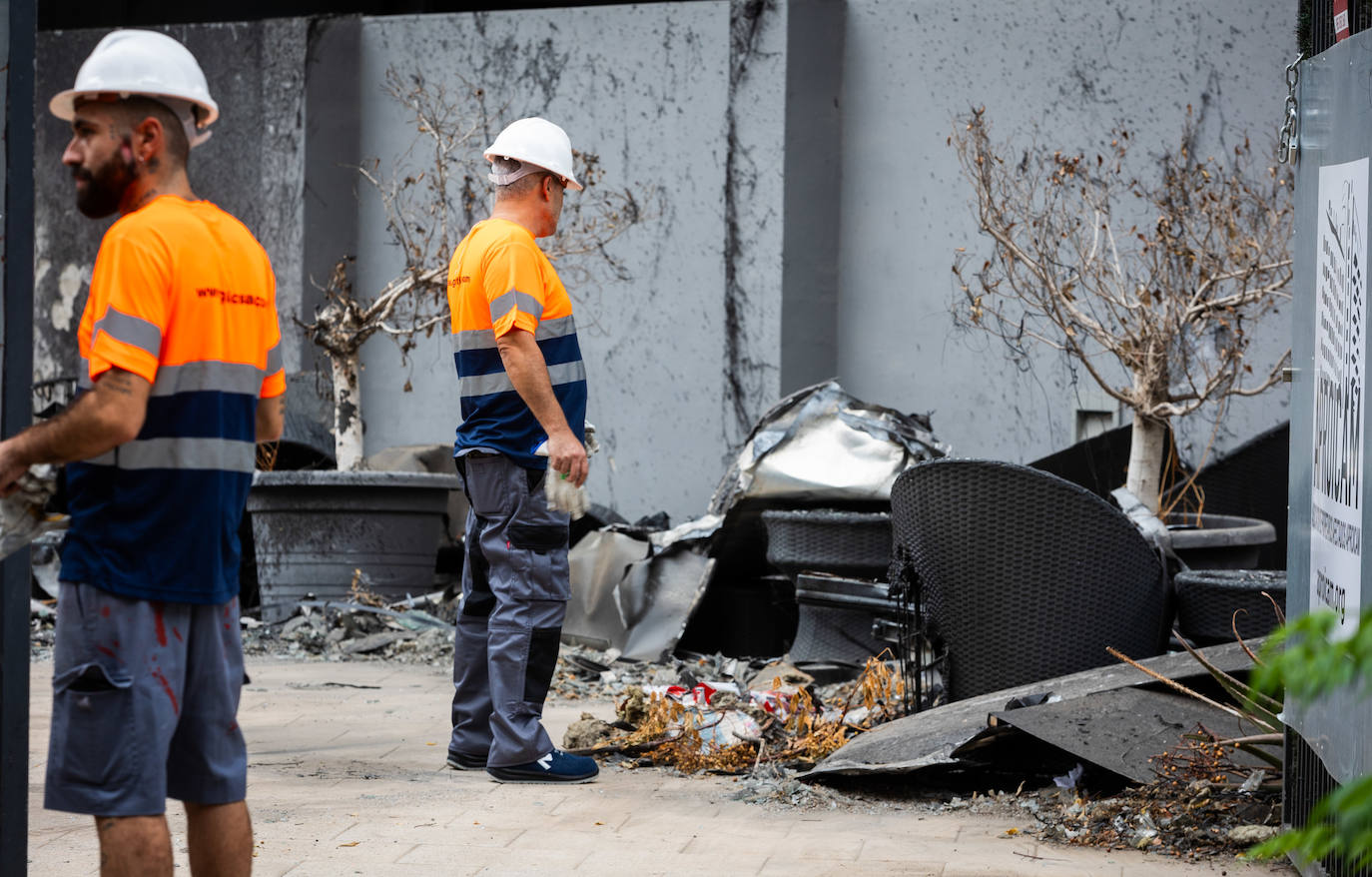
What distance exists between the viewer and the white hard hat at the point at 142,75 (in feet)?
8.50

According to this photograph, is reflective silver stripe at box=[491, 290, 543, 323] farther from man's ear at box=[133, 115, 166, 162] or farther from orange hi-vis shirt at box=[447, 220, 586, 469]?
man's ear at box=[133, 115, 166, 162]

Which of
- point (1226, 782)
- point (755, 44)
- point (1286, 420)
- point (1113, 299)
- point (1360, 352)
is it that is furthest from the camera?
point (755, 44)

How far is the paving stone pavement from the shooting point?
3783 millimetres

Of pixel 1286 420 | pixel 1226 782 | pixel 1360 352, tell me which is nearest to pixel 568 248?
pixel 1286 420

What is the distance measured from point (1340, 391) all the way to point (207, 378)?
2.19 metres

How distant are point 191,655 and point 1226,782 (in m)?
2.80

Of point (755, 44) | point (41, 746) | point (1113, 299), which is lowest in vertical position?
point (41, 746)

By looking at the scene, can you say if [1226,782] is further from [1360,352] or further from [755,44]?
[755,44]

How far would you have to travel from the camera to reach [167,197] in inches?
104

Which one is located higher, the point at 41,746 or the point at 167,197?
the point at 167,197

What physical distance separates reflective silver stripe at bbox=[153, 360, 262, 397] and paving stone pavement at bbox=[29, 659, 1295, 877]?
1486 millimetres

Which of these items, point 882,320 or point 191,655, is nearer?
point 191,655

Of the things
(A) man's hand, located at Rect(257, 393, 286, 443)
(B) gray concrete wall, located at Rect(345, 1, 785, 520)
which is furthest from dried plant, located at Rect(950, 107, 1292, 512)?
(A) man's hand, located at Rect(257, 393, 286, 443)

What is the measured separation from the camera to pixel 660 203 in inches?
382
